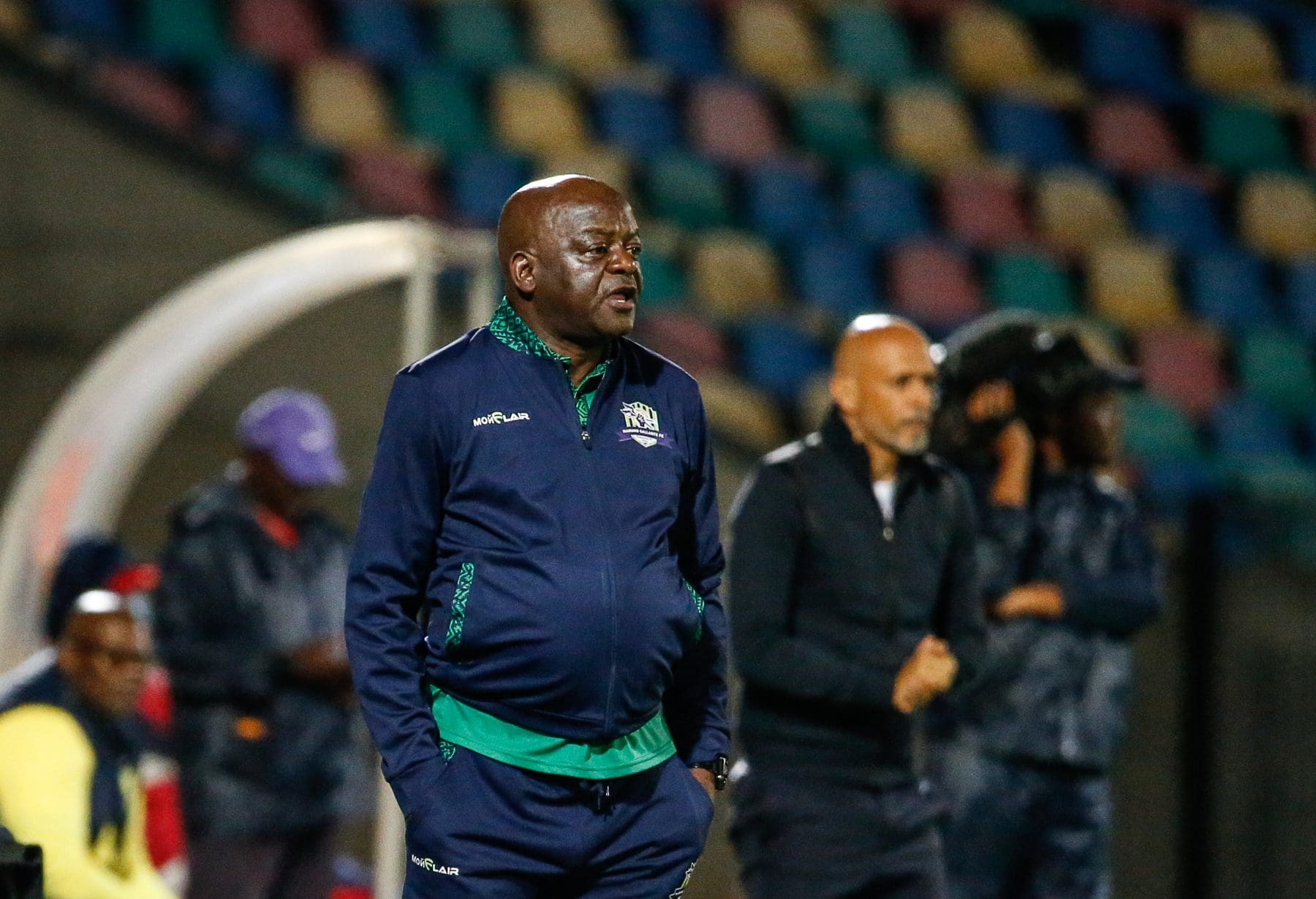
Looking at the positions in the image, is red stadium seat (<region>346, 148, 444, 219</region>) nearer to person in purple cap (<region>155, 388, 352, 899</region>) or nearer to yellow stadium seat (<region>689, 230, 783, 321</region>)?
yellow stadium seat (<region>689, 230, 783, 321</region>)

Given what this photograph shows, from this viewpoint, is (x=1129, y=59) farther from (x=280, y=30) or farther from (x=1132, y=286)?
(x=280, y=30)

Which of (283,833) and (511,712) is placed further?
(283,833)

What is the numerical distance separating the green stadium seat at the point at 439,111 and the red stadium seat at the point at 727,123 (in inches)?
42.4

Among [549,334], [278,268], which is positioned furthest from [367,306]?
[549,334]

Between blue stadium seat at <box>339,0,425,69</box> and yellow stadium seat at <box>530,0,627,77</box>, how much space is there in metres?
0.67

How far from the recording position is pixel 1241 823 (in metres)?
6.00

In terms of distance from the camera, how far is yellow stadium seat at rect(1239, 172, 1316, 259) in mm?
10195

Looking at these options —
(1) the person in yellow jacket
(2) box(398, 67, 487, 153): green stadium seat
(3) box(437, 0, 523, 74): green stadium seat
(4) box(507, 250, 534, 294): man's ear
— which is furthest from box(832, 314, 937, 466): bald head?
(3) box(437, 0, 523, 74): green stadium seat

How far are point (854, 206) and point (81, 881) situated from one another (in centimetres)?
688

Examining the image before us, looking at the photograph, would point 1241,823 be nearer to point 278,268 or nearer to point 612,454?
point 278,268

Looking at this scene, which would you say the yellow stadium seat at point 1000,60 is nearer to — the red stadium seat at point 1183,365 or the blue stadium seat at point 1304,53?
the blue stadium seat at point 1304,53

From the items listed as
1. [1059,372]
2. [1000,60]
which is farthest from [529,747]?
[1000,60]

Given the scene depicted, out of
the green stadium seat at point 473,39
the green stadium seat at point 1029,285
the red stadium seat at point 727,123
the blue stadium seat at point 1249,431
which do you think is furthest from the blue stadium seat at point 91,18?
the blue stadium seat at point 1249,431

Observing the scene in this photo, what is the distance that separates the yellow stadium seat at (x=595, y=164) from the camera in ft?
30.9
